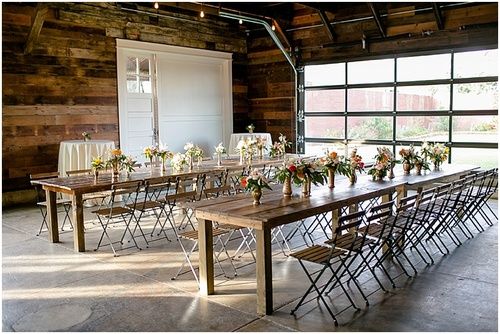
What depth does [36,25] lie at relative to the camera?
773 cm

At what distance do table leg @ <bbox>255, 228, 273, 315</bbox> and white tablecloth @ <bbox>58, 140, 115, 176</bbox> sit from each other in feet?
16.6

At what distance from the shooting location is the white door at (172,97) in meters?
9.61

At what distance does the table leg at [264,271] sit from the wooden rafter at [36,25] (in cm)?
586

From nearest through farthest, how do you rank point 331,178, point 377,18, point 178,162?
point 331,178, point 178,162, point 377,18

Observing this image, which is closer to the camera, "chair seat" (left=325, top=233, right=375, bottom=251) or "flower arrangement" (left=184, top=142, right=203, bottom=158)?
"chair seat" (left=325, top=233, right=375, bottom=251)

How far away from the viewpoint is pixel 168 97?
10.3 meters

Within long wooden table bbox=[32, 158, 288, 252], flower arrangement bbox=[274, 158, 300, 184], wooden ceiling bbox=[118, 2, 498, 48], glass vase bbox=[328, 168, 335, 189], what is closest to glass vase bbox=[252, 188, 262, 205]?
flower arrangement bbox=[274, 158, 300, 184]

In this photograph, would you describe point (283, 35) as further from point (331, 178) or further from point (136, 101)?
point (331, 178)

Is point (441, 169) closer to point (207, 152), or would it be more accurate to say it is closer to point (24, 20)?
point (207, 152)

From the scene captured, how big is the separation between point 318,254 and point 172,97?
7.22 metres

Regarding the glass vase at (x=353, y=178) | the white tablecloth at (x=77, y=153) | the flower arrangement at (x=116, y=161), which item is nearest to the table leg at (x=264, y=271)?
the glass vase at (x=353, y=178)

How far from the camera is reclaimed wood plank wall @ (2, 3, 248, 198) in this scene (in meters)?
8.04

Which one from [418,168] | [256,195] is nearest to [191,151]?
[256,195]

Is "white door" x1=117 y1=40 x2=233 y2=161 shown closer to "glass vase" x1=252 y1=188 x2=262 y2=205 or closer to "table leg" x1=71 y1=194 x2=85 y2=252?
"table leg" x1=71 y1=194 x2=85 y2=252
